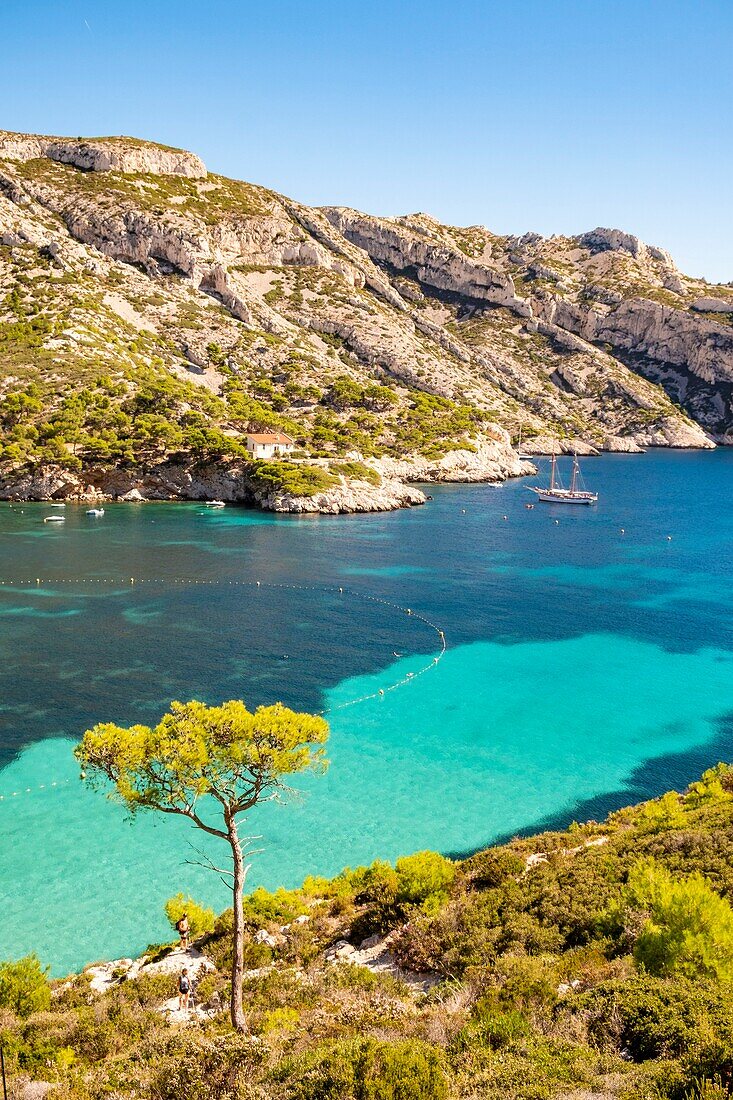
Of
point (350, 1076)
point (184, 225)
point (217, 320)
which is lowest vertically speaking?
point (350, 1076)

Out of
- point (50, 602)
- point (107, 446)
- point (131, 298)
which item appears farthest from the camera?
point (131, 298)

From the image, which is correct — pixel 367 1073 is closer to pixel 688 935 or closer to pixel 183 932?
pixel 688 935

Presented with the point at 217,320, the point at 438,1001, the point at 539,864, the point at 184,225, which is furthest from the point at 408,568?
the point at 184,225

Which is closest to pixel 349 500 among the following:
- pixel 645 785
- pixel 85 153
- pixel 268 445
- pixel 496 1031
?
pixel 268 445

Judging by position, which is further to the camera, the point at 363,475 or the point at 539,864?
the point at 363,475

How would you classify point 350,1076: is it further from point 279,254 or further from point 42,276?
point 279,254

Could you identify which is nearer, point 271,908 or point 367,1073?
point 367,1073

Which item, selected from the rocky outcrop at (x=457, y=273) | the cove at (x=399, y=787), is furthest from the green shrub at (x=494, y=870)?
the rocky outcrop at (x=457, y=273)
